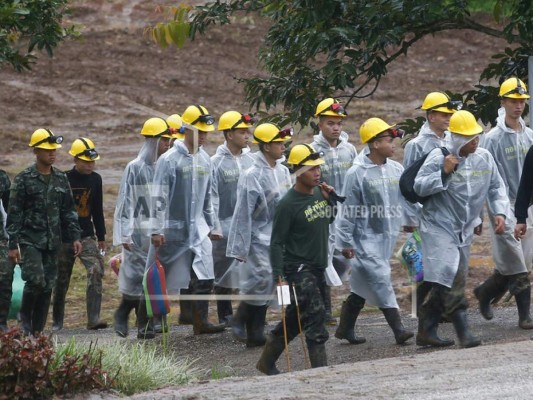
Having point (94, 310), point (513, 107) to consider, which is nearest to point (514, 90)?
point (513, 107)

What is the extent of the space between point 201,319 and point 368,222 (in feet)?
7.12

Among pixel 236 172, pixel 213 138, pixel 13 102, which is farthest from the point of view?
pixel 13 102

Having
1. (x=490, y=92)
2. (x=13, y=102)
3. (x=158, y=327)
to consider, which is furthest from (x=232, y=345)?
(x=13, y=102)

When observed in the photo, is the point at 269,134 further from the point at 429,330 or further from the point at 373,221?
the point at 429,330

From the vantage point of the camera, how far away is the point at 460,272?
40.2ft

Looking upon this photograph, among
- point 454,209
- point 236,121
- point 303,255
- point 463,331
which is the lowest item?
point 463,331

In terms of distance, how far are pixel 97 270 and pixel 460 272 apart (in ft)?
15.0

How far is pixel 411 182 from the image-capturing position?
12.2 metres

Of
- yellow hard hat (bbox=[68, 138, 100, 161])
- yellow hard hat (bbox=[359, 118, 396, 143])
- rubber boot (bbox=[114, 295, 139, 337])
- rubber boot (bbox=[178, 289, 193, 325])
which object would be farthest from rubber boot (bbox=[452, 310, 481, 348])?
yellow hard hat (bbox=[68, 138, 100, 161])

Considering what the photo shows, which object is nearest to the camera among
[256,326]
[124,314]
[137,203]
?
[256,326]

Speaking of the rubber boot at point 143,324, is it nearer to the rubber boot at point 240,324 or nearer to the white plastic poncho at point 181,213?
the white plastic poncho at point 181,213

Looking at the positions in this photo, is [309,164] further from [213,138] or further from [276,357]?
[213,138]

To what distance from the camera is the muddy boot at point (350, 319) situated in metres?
13.2

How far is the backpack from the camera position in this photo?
12.2 metres
